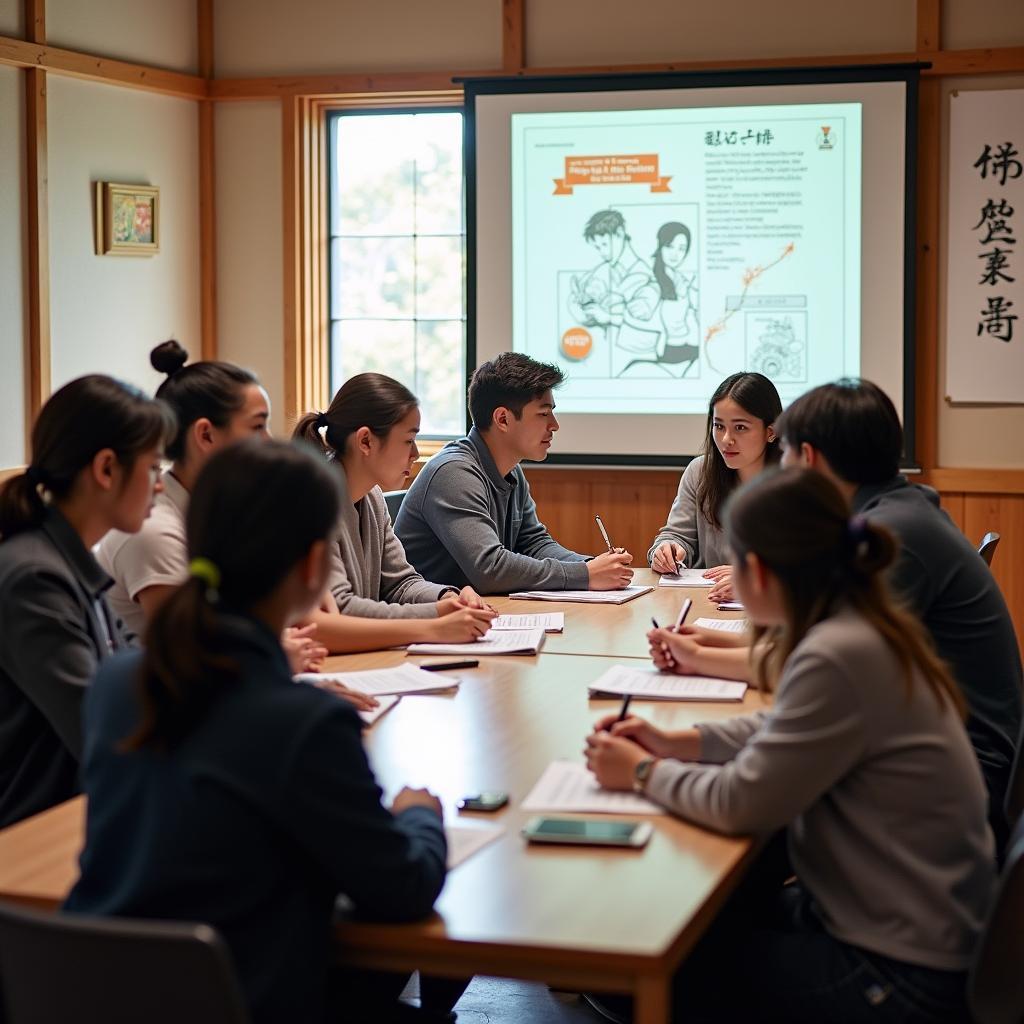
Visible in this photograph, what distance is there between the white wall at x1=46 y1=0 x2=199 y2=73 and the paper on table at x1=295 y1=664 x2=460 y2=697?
12.1 ft

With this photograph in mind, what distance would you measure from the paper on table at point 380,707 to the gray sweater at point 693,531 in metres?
1.90

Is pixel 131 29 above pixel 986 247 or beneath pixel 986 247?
above

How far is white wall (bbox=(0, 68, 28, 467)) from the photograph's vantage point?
5082 mm

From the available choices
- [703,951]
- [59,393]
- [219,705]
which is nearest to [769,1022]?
[703,951]

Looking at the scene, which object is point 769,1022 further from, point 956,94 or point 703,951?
point 956,94

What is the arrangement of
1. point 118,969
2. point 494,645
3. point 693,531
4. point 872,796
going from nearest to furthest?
point 118,969
point 872,796
point 494,645
point 693,531

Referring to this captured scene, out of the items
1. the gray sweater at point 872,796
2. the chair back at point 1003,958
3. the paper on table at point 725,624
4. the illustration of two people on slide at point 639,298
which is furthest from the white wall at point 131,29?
the chair back at point 1003,958

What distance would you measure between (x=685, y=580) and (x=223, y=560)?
2587mm

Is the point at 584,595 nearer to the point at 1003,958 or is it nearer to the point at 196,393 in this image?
the point at 196,393

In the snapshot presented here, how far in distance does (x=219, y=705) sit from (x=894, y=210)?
4530 mm

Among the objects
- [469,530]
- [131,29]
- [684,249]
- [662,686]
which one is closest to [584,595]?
[469,530]

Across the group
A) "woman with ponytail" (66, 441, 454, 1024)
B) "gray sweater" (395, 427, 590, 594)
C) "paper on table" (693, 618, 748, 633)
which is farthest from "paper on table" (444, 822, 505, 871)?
"gray sweater" (395, 427, 590, 594)

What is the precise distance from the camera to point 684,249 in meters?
5.54

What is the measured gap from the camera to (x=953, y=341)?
5.36m
